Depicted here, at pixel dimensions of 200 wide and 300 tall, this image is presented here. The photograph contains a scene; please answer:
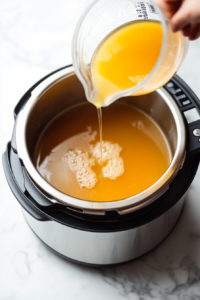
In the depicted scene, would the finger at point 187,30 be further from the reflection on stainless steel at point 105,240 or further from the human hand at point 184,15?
the reflection on stainless steel at point 105,240

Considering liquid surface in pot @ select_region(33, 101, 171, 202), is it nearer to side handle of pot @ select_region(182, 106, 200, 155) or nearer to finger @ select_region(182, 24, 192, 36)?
side handle of pot @ select_region(182, 106, 200, 155)

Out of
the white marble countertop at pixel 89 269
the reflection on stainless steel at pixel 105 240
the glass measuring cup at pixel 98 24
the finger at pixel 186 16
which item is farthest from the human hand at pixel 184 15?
the white marble countertop at pixel 89 269

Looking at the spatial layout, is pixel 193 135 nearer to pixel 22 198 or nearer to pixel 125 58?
pixel 125 58

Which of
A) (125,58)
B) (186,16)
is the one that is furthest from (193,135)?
(186,16)

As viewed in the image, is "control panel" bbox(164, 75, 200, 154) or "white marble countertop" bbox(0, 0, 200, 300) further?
"white marble countertop" bbox(0, 0, 200, 300)

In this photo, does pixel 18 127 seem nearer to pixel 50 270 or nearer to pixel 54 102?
pixel 54 102

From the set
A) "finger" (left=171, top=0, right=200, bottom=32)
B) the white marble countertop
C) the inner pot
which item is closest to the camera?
"finger" (left=171, top=0, right=200, bottom=32)

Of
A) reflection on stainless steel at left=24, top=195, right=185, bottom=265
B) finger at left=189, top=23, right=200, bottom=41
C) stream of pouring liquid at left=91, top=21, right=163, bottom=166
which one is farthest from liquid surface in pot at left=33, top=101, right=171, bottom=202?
finger at left=189, top=23, right=200, bottom=41
